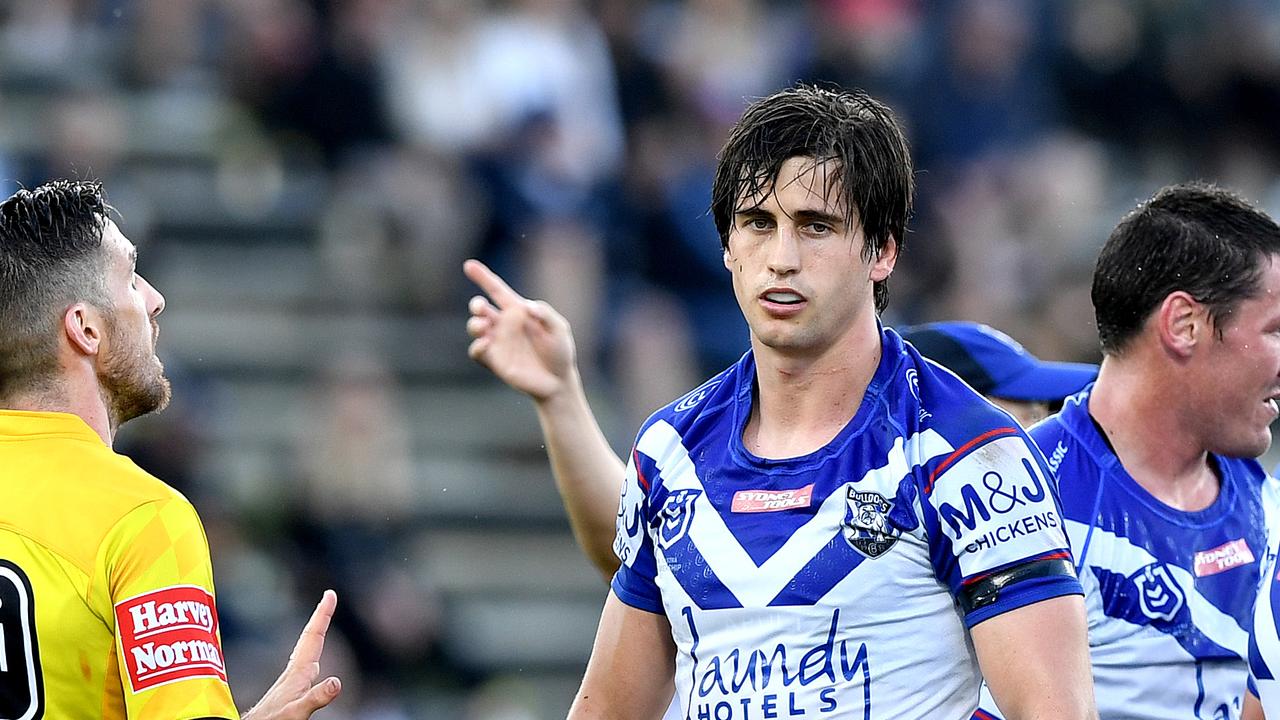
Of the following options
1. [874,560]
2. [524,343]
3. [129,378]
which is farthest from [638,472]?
[524,343]

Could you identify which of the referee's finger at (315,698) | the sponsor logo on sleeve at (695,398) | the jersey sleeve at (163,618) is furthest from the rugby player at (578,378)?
the jersey sleeve at (163,618)

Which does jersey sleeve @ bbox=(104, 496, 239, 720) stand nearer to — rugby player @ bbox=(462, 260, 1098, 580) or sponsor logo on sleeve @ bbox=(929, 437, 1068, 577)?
sponsor logo on sleeve @ bbox=(929, 437, 1068, 577)

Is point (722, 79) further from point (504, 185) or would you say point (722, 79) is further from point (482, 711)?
point (482, 711)

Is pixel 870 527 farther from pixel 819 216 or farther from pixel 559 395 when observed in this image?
pixel 559 395

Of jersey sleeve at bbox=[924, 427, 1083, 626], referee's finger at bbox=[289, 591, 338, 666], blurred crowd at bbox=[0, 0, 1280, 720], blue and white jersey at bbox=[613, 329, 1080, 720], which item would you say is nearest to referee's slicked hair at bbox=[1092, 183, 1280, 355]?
blue and white jersey at bbox=[613, 329, 1080, 720]

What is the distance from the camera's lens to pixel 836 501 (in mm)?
3891

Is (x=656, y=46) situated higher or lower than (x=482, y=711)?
higher

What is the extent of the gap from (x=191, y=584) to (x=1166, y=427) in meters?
2.54

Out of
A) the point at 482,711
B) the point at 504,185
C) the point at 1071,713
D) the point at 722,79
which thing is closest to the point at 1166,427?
the point at 1071,713

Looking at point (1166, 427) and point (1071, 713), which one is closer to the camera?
point (1071, 713)

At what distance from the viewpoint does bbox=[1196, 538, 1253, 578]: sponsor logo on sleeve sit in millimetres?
4812

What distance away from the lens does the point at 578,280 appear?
11.9 meters

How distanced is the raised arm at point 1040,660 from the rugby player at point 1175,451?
999 millimetres

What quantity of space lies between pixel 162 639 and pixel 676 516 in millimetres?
1116
